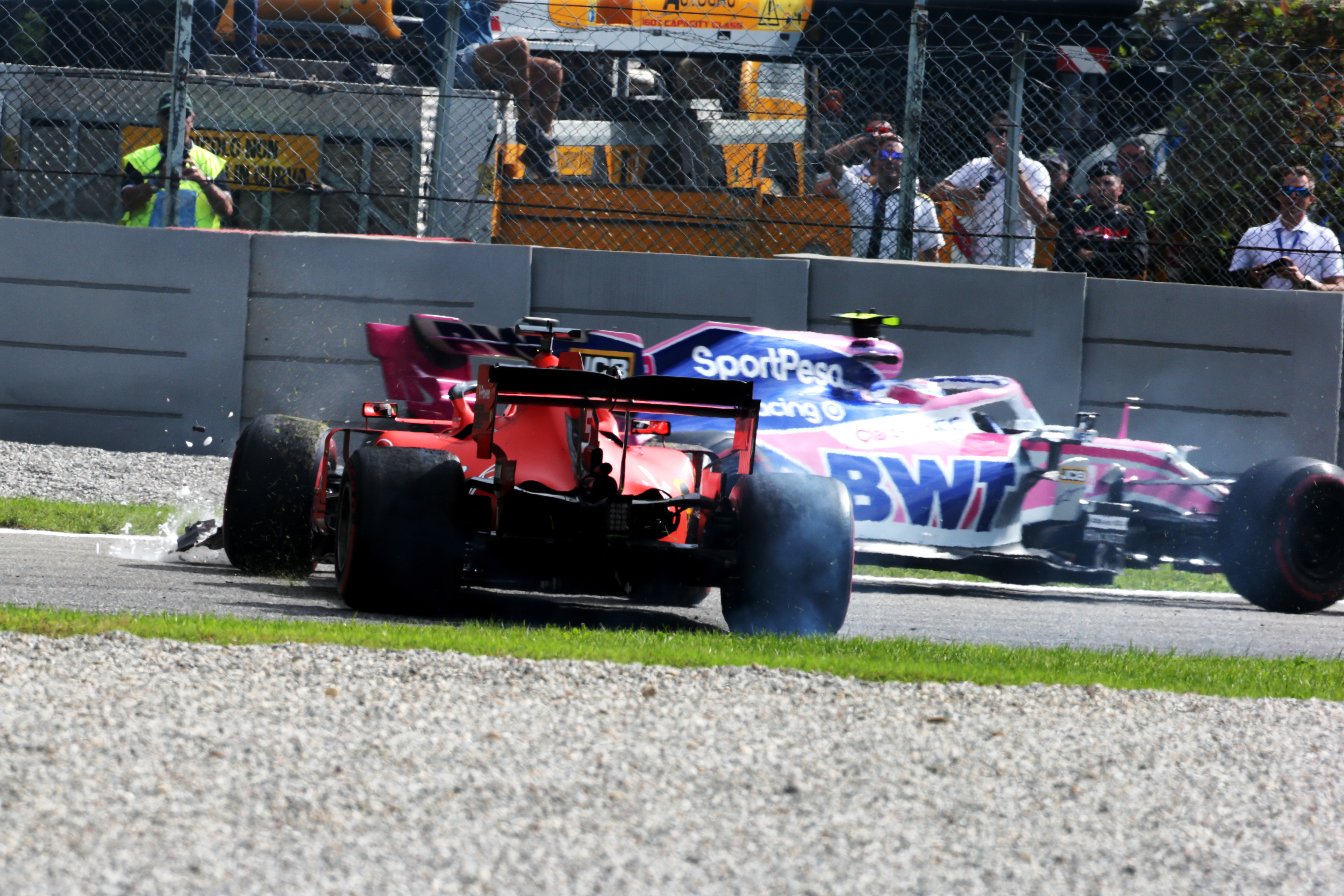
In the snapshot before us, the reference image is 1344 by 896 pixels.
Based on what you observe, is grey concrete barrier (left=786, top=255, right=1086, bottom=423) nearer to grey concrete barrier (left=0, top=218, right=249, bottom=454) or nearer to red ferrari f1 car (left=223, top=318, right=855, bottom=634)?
grey concrete barrier (left=0, top=218, right=249, bottom=454)

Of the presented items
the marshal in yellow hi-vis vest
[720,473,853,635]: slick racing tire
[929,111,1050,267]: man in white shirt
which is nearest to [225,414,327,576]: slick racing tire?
[720,473,853,635]: slick racing tire

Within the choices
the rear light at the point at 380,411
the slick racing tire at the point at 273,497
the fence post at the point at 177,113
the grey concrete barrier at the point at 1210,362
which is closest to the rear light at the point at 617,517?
the slick racing tire at the point at 273,497

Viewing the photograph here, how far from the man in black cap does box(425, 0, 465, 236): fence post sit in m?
1.35

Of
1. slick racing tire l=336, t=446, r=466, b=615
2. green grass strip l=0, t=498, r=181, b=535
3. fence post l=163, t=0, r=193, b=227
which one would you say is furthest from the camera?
fence post l=163, t=0, r=193, b=227

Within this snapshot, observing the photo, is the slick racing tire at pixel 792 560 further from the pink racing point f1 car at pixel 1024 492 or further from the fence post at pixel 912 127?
the fence post at pixel 912 127

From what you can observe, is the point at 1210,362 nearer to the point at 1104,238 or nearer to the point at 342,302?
the point at 1104,238

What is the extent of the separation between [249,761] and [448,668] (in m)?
1.04

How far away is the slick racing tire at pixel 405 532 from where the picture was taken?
5.29 m

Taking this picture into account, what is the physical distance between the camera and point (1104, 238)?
9.78 metres

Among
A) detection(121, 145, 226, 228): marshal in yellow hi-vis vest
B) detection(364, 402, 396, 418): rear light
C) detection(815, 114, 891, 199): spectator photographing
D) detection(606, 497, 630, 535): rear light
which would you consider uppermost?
detection(815, 114, 891, 199): spectator photographing

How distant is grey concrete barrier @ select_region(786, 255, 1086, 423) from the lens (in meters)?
9.65

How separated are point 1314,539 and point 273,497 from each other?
17.1 ft

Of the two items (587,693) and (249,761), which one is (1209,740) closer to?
(587,693)

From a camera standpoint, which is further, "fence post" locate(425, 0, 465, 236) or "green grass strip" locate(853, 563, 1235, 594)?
"fence post" locate(425, 0, 465, 236)
